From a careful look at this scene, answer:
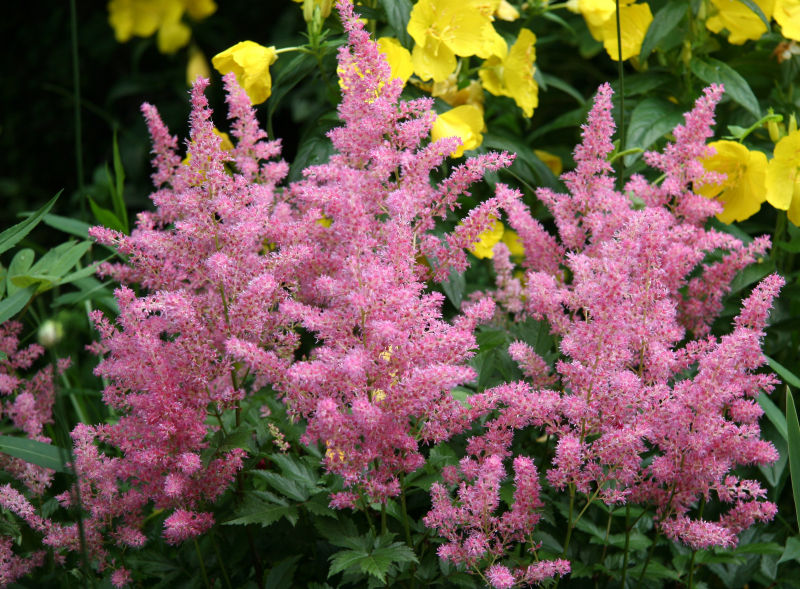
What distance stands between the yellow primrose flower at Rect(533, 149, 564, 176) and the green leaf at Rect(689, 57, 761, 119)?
46cm

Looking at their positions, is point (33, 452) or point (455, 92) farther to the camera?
point (455, 92)

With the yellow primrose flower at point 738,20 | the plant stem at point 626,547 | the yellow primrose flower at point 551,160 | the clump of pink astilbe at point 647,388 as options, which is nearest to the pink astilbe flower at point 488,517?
the clump of pink astilbe at point 647,388

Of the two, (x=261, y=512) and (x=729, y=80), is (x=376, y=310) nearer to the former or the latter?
(x=261, y=512)

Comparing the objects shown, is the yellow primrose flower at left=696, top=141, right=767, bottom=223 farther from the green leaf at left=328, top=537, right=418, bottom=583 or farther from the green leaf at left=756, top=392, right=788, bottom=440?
the green leaf at left=328, top=537, right=418, bottom=583

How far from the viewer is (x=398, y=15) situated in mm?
Answer: 1500

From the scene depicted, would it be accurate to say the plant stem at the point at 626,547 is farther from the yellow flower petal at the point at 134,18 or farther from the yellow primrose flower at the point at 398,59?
the yellow flower petal at the point at 134,18

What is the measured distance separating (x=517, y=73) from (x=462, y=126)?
0.85ft

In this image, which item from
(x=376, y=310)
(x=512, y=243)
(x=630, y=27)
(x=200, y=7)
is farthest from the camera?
(x=200, y=7)

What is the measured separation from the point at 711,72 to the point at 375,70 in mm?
841

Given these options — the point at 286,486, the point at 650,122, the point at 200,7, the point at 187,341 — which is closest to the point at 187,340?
the point at 187,341

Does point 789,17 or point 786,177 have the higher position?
point 789,17

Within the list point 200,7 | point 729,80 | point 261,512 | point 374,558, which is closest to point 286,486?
point 261,512

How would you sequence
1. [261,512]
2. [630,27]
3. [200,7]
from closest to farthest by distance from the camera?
[261,512] < [630,27] < [200,7]

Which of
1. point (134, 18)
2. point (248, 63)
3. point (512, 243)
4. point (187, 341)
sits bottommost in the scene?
point (512, 243)
